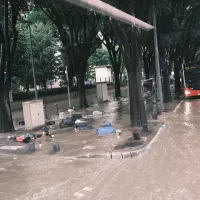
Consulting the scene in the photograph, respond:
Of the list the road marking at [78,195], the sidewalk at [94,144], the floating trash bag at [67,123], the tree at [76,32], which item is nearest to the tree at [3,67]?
the sidewalk at [94,144]

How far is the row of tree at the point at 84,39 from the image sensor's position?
12.1m

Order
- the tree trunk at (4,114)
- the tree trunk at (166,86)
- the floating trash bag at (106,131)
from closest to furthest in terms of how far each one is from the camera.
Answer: the floating trash bag at (106,131), the tree trunk at (4,114), the tree trunk at (166,86)

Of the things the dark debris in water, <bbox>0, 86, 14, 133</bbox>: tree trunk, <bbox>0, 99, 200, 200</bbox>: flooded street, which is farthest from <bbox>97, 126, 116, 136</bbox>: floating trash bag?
<bbox>0, 86, 14, 133</bbox>: tree trunk

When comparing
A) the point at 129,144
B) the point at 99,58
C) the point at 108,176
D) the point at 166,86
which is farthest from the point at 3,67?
the point at 99,58

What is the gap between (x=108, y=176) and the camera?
6645 mm

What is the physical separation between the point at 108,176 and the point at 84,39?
16182mm

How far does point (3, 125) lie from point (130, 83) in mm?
5602

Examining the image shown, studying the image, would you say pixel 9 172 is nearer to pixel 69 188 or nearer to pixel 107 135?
pixel 69 188

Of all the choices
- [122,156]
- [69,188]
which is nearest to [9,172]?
[69,188]

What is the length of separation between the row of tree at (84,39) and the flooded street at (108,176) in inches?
133

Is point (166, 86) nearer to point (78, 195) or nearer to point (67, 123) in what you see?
point (67, 123)

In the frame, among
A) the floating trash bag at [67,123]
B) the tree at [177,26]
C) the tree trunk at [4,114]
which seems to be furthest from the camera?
the tree at [177,26]

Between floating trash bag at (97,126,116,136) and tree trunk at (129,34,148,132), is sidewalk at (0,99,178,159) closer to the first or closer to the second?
floating trash bag at (97,126,116,136)

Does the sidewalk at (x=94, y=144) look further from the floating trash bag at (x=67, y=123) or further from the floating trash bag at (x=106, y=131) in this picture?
the floating trash bag at (x=67, y=123)
